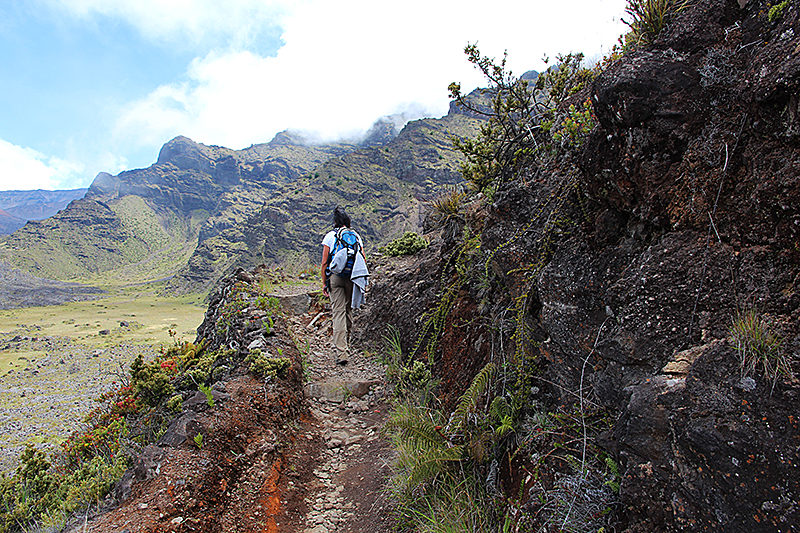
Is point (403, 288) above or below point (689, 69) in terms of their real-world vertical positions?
below

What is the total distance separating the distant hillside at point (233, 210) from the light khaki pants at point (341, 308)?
110 inches

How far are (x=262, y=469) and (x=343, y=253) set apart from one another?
3.46 m

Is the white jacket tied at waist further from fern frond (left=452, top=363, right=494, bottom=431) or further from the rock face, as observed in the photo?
the rock face

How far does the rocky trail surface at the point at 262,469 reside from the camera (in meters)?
2.99

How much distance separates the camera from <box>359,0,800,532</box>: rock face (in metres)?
1.41

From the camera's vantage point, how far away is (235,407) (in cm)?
A: 415

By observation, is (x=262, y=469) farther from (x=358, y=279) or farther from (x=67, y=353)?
(x=67, y=353)

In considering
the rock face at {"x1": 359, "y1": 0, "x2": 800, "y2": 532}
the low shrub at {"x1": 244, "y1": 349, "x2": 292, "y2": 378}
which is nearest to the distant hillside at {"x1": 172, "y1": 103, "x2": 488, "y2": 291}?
the low shrub at {"x1": 244, "y1": 349, "x2": 292, "y2": 378}

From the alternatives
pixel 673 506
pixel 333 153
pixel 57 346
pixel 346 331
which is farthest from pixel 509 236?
pixel 333 153

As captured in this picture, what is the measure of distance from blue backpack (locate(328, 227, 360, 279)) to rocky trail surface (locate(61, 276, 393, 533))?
5.56 feet

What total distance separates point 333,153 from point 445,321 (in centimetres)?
18334

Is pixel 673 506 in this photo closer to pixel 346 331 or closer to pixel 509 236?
pixel 509 236

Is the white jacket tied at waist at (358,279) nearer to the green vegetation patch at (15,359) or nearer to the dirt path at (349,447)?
the dirt path at (349,447)

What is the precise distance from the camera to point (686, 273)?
75.0 inches
